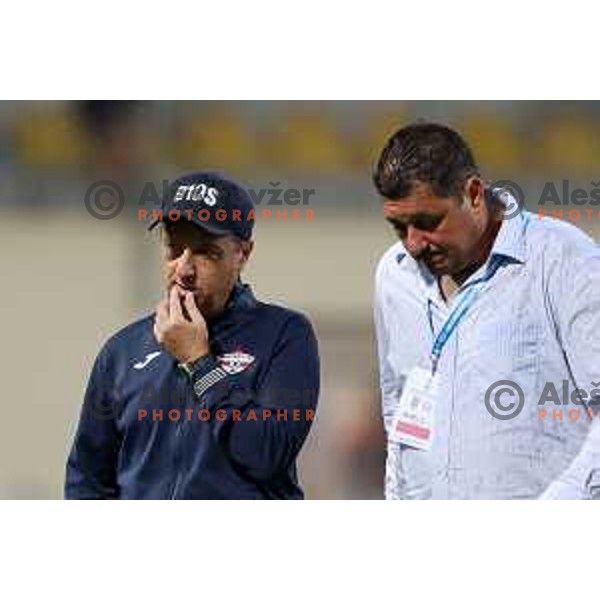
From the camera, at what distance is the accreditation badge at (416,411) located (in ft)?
21.7

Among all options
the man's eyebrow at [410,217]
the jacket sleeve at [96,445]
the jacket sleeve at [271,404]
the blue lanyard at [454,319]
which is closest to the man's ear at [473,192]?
the man's eyebrow at [410,217]

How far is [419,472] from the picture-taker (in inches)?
262

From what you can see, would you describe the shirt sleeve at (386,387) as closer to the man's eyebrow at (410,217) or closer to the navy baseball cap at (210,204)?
the man's eyebrow at (410,217)

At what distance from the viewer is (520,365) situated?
21.4ft

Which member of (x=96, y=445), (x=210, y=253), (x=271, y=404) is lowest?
(x=96, y=445)

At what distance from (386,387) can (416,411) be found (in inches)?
5.9

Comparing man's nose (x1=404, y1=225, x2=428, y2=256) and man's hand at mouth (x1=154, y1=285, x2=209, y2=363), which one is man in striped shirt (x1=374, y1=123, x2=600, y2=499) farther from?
A: man's hand at mouth (x1=154, y1=285, x2=209, y2=363)

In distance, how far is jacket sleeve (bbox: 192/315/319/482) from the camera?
6594mm

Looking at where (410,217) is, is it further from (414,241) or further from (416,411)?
(416,411)

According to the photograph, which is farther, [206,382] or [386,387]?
[386,387]

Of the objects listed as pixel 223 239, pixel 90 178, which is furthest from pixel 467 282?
pixel 90 178

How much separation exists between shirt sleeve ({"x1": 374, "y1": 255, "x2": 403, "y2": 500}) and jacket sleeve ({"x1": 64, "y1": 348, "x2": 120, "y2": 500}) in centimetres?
96

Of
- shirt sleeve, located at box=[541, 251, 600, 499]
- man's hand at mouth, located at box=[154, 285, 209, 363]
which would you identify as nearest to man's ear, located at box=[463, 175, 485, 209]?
shirt sleeve, located at box=[541, 251, 600, 499]

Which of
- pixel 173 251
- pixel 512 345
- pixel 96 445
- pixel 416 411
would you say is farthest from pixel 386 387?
pixel 96 445
